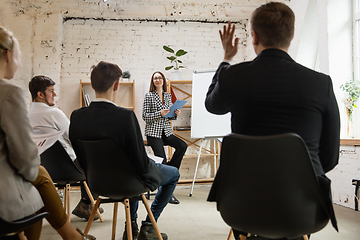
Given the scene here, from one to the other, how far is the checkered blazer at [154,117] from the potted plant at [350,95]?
217 centimetres

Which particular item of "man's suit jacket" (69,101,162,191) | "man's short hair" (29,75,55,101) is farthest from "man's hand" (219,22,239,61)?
"man's short hair" (29,75,55,101)

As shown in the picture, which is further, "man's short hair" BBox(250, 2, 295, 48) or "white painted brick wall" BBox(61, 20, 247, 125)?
"white painted brick wall" BBox(61, 20, 247, 125)

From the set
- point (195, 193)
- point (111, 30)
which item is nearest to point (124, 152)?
point (195, 193)

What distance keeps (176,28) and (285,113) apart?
4323mm

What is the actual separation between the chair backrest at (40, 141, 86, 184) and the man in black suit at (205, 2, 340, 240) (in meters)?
1.52

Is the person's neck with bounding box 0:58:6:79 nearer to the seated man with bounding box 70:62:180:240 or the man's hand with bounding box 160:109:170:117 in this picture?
the seated man with bounding box 70:62:180:240

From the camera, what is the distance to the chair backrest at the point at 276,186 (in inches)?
36.3

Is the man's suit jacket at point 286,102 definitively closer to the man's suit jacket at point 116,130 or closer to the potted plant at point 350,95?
the man's suit jacket at point 116,130

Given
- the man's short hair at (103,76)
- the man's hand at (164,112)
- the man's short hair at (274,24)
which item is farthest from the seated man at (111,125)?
the man's hand at (164,112)

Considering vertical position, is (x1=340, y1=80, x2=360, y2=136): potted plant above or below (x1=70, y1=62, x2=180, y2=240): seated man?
above

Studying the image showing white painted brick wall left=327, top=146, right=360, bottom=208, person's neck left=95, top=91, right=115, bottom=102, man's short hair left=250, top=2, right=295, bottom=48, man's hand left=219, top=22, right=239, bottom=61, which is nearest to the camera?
man's short hair left=250, top=2, right=295, bottom=48

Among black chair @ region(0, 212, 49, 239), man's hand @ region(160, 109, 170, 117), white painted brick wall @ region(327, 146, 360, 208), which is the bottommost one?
white painted brick wall @ region(327, 146, 360, 208)

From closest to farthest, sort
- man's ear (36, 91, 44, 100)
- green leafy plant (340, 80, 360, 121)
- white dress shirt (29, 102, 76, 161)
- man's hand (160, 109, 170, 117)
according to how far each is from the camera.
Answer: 1. white dress shirt (29, 102, 76, 161)
2. man's ear (36, 91, 44, 100)
3. green leafy plant (340, 80, 360, 121)
4. man's hand (160, 109, 170, 117)

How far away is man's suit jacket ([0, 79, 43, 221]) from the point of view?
1.01 metres
